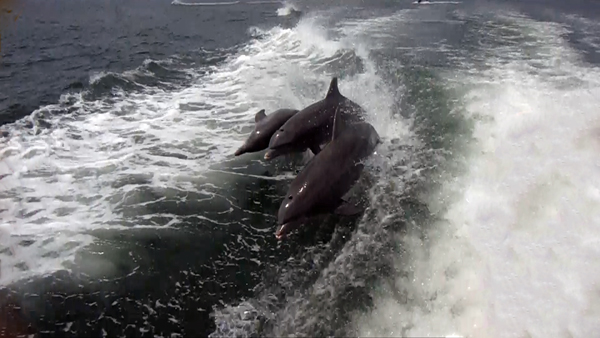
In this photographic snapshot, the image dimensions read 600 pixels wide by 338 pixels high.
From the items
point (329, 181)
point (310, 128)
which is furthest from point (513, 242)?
point (310, 128)

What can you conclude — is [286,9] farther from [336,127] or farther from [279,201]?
[279,201]

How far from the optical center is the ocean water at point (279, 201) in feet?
16.4

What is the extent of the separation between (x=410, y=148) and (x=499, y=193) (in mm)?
2181

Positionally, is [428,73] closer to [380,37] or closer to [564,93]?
[564,93]

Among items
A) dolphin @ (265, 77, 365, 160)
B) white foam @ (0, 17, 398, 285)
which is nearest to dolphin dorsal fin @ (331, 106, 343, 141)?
dolphin @ (265, 77, 365, 160)

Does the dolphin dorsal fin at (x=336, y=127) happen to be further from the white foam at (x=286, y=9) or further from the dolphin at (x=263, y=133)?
the white foam at (x=286, y=9)

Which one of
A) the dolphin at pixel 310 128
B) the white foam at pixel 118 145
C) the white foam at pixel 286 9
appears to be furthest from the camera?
the white foam at pixel 286 9

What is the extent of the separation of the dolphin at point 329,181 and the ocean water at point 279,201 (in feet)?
1.09

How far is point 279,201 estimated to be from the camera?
24.0ft

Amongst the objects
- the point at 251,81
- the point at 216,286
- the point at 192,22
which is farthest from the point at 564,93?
the point at 192,22

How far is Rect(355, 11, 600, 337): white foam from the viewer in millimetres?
4867

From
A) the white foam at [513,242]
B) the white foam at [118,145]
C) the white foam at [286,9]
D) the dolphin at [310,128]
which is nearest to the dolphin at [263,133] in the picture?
the dolphin at [310,128]

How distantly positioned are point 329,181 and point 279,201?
114cm

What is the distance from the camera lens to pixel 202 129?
A: 10.0 metres
